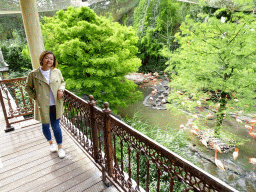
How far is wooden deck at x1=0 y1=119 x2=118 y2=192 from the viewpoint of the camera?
7.47 feet

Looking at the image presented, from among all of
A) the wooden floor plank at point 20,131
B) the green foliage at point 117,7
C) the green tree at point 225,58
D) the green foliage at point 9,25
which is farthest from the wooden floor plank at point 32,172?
the green foliage at point 117,7

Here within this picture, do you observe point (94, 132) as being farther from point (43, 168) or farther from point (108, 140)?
point (43, 168)

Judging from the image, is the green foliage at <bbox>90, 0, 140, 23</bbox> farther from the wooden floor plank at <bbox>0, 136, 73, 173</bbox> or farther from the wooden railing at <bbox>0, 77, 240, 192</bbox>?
the wooden railing at <bbox>0, 77, 240, 192</bbox>

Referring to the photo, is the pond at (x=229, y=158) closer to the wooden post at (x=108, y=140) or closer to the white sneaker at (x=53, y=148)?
the wooden post at (x=108, y=140)

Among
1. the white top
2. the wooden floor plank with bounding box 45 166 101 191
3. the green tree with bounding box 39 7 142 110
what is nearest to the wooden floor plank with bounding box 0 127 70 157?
the wooden floor plank with bounding box 45 166 101 191

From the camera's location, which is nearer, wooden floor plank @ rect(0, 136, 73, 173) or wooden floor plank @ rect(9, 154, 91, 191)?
wooden floor plank @ rect(9, 154, 91, 191)

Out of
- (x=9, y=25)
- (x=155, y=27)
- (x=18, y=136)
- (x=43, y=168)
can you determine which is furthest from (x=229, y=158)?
(x=9, y=25)

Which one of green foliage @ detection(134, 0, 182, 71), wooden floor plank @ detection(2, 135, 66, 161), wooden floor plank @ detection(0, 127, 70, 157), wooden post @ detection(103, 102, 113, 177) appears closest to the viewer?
wooden post @ detection(103, 102, 113, 177)

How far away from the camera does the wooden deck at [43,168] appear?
2.28m

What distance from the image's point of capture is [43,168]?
2.58 meters

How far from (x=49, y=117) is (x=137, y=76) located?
1370 cm

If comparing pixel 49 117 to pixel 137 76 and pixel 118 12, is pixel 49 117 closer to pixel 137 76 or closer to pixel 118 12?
pixel 137 76

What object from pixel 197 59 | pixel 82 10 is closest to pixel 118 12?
pixel 82 10

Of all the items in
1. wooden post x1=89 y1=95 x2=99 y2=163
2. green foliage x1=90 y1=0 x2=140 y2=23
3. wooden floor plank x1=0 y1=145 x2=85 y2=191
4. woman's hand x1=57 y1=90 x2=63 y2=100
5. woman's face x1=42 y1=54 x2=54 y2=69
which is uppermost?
green foliage x1=90 y1=0 x2=140 y2=23
